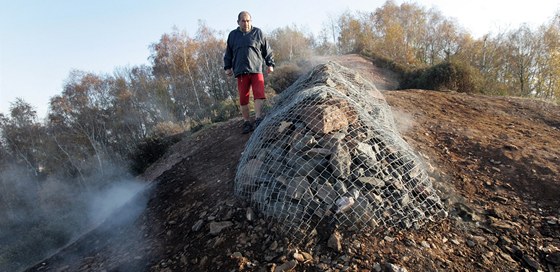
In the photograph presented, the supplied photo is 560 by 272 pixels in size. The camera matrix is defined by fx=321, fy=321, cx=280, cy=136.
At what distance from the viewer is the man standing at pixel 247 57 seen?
4.06 m

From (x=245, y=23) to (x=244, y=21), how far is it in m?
0.03

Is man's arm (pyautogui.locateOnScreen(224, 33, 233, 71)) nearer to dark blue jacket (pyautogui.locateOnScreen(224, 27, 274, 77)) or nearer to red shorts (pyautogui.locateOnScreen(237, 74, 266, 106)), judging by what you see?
dark blue jacket (pyautogui.locateOnScreen(224, 27, 274, 77))

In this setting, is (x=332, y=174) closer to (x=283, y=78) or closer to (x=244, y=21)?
(x=244, y=21)

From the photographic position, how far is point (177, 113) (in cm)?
2359

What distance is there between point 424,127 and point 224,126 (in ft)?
10.8

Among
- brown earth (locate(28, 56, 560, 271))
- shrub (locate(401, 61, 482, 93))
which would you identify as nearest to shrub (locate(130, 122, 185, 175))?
brown earth (locate(28, 56, 560, 271))

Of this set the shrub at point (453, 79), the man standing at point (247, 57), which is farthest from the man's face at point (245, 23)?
the shrub at point (453, 79)

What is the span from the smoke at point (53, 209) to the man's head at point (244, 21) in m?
2.50

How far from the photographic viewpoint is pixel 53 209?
45.5 ft

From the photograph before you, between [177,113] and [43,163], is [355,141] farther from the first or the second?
[43,163]

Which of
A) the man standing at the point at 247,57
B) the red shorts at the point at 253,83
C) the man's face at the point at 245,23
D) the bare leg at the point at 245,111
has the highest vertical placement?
the man's face at the point at 245,23

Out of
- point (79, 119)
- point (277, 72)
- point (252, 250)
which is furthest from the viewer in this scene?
point (79, 119)

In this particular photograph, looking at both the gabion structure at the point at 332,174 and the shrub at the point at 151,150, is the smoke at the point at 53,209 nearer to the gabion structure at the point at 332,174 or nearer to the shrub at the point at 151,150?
the shrub at the point at 151,150

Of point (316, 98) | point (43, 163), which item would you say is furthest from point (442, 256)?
point (43, 163)
